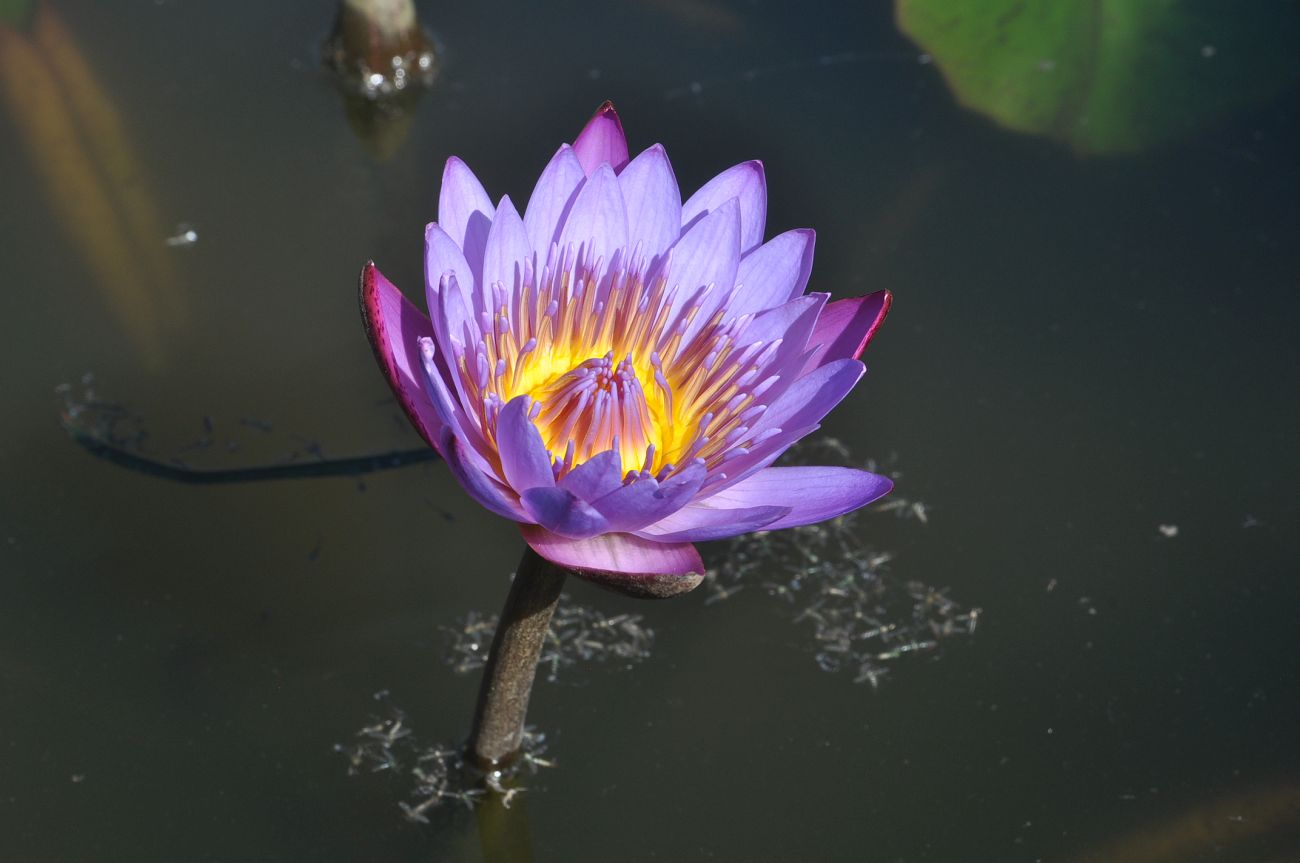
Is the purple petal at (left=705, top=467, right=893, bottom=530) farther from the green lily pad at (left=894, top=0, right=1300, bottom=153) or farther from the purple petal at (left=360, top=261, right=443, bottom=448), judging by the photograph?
the green lily pad at (left=894, top=0, right=1300, bottom=153)

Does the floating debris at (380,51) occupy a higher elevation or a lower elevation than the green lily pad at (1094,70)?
higher

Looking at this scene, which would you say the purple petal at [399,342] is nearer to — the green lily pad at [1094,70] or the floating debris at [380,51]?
the floating debris at [380,51]

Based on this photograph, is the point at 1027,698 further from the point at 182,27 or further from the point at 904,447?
the point at 182,27

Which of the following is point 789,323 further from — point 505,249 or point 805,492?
point 505,249

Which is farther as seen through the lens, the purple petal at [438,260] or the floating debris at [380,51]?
the floating debris at [380,51]

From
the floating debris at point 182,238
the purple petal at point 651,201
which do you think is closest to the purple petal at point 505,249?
the purple petal at point 651,201
